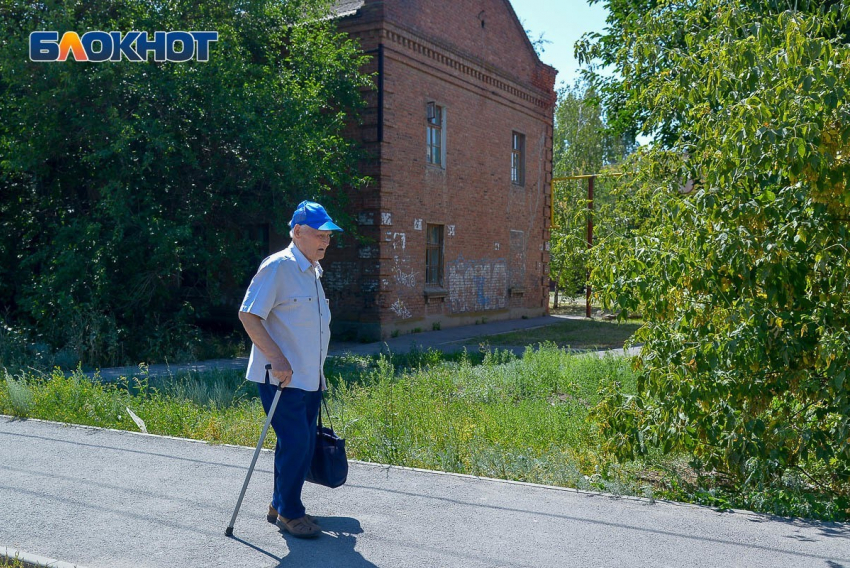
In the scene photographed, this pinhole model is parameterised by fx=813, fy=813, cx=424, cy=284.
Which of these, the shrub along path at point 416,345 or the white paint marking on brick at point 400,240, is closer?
the shrub along path at point 416,345

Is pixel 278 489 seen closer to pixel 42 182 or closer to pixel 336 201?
pixel 336 201

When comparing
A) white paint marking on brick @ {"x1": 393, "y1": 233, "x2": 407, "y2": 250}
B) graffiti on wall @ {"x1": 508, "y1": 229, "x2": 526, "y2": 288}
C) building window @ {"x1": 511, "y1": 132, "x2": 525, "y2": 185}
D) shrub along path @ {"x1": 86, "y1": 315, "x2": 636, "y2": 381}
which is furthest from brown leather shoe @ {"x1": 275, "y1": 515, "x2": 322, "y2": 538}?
building window @ {"x1": 511, "y1": 132, "x2": 525, "y2": 185}

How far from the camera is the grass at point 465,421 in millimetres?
5941

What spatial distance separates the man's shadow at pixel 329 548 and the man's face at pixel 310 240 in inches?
66.0

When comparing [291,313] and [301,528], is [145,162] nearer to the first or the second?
[291,313]

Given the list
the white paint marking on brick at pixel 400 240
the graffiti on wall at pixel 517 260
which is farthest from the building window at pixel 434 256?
the graffiti on wall at pixel 517 260

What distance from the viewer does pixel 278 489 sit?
4867 mm

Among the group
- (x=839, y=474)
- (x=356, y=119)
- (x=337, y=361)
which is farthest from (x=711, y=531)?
(x=356, y=119)

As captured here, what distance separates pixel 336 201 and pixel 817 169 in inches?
459

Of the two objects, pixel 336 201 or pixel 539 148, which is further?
pixel 539 148

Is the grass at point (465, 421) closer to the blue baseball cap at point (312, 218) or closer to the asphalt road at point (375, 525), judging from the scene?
the asphalt road at point (375, 525)

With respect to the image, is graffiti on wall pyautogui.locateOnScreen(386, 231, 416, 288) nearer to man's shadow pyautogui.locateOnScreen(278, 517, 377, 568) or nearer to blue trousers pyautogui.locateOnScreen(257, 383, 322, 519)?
man's shadow pyautogui.locateOnScreen(278, 517, 377, 568)

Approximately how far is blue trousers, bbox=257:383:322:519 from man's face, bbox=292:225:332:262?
2.72 feet

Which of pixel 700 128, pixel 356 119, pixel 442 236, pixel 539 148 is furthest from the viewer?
pixel 539 148
